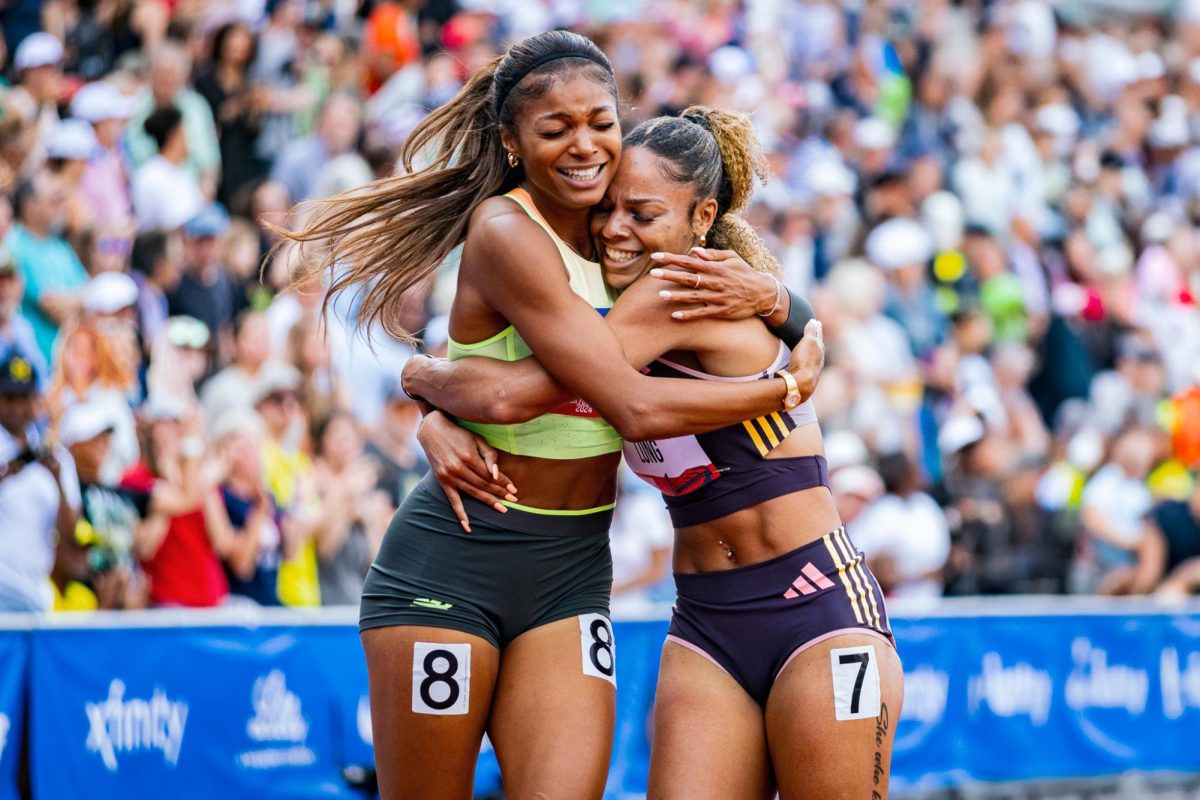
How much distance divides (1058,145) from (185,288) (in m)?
A: 10.5

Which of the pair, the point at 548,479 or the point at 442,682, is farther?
the point at 548,479

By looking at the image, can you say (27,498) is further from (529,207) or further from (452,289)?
(452,289)

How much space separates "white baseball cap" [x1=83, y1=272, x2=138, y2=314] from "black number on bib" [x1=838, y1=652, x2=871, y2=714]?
214 inches

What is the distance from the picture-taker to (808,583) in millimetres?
4832

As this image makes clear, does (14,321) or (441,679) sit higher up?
(14,321)

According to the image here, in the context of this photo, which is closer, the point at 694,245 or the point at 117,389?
the point at 694,245

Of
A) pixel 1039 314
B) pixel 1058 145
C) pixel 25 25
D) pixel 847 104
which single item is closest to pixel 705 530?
pixel 25 25

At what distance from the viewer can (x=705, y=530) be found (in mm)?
4957

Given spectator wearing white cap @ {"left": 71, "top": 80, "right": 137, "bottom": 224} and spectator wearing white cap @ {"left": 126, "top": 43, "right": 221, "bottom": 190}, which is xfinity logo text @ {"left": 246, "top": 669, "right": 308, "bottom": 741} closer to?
spectator wearing white cap @ {"left": 71, "top": 80, "right": 137, "bottom": 224}

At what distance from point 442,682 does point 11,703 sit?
9.00 ft

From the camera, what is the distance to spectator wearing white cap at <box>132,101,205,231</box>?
34.1 feet

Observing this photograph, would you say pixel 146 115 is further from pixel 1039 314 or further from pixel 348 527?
pixel 1039 314

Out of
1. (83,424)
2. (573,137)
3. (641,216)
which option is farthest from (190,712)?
(573,137)

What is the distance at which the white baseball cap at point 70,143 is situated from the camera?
9.88 m
